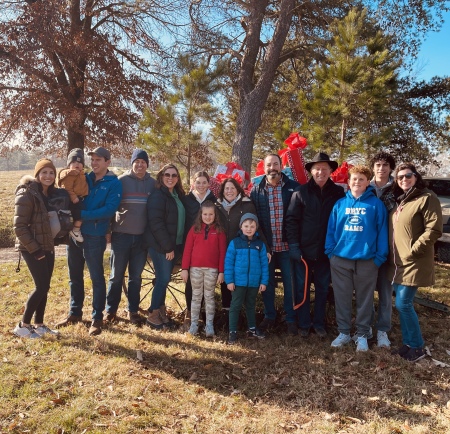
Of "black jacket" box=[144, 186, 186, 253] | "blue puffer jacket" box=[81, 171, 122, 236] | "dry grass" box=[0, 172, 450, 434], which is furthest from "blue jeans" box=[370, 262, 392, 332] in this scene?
"blue puffer jacket" box=[81, 171, 122, 236]

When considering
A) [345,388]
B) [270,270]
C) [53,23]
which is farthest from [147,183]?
[53,23]

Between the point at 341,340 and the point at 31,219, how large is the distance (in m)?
3.62

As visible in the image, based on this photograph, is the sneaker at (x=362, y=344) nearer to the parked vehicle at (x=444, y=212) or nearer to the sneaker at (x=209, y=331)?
the sneaker at (x=209, y=331)

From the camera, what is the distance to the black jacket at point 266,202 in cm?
455

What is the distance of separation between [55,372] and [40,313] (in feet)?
3.33

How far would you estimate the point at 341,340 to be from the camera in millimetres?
4262

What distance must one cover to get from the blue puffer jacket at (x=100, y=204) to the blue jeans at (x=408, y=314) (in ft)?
10.5

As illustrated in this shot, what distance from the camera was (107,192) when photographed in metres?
4.37

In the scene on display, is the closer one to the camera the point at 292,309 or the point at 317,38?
the point at 292,309

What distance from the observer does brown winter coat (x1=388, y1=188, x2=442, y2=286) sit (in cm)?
354

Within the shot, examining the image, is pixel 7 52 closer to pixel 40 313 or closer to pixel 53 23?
pixel 53 23

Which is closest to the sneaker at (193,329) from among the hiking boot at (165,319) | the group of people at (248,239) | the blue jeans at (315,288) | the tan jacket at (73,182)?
the group of people at (248,239)

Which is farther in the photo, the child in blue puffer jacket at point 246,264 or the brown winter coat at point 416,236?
the child in blue puffer jacket at point 246,264

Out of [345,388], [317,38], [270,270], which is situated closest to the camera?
[345,388]
